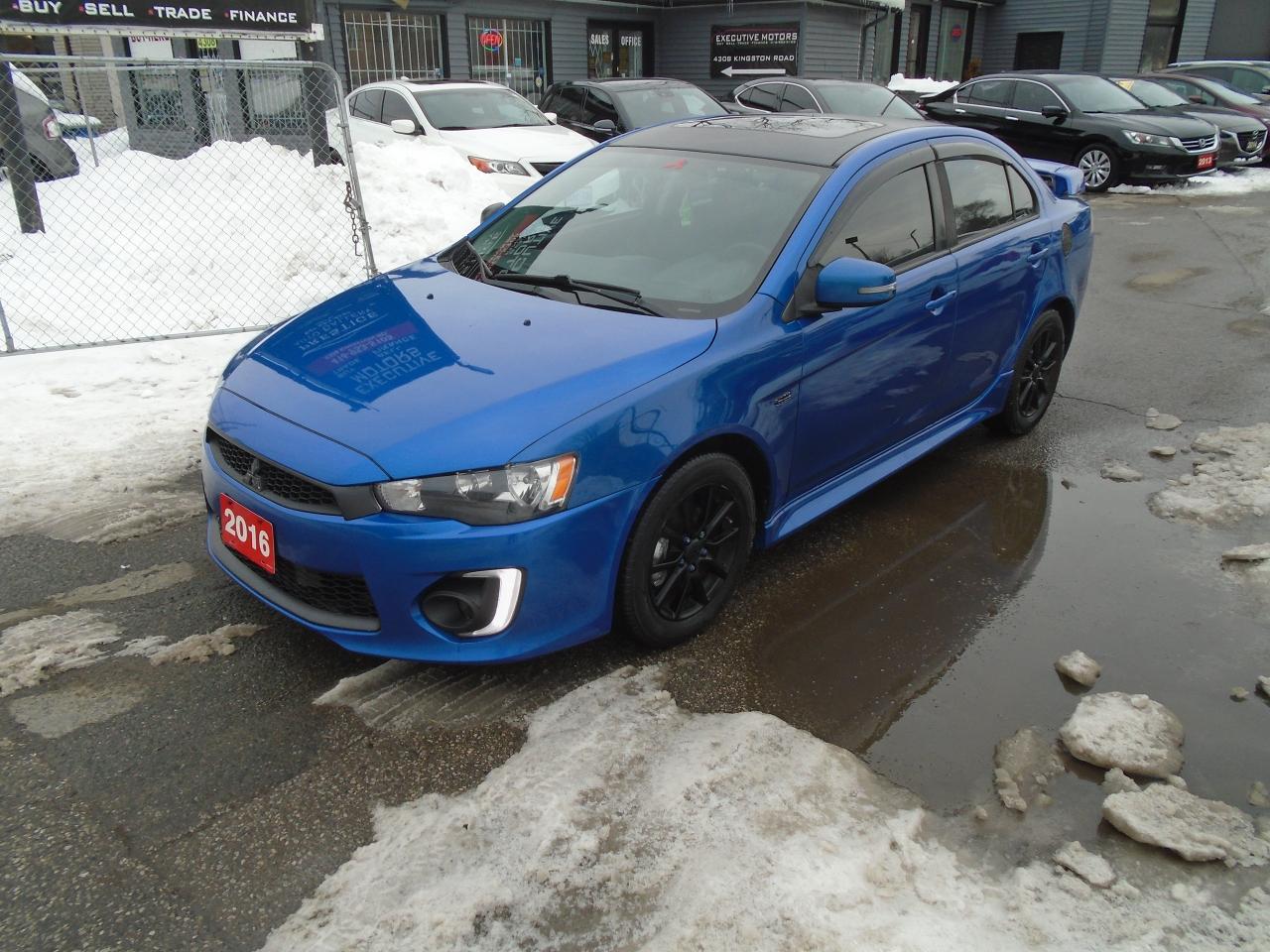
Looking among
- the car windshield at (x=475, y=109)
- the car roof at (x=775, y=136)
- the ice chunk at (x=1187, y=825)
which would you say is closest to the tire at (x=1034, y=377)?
the car roof at (x=775, y=136)

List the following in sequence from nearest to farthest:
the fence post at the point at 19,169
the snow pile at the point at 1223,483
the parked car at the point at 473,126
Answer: the snow pile at the point at 1223,483 < the fence post at the point at 19,169 < the parked car at the point at 473,126

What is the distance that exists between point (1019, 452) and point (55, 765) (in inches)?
182

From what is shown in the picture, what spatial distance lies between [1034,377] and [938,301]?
1.52 metres

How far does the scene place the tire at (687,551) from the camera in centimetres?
311

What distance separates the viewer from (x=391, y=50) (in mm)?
17641

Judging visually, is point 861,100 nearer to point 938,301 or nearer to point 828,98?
point 828,98

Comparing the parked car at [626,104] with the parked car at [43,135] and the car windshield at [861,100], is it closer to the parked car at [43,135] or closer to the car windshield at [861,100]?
the car windshield at [861,100]

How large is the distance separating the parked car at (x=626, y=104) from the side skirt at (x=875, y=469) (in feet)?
28.8

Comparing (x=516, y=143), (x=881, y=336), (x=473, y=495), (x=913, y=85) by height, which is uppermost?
(x=913, y=85)

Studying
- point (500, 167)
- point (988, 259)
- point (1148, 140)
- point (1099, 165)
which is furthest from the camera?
point (1099, 165)

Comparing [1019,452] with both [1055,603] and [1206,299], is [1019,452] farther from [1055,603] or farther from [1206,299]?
[1206,299]

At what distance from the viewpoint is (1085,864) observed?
8.22 feet

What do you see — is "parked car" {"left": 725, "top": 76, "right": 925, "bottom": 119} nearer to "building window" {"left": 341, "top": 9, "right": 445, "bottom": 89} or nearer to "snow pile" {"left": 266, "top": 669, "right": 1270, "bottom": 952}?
"building window" {"left": 341, "top": 9, "right": 445, "bottom": 89}

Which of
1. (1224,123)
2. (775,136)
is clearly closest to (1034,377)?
(775,136)
